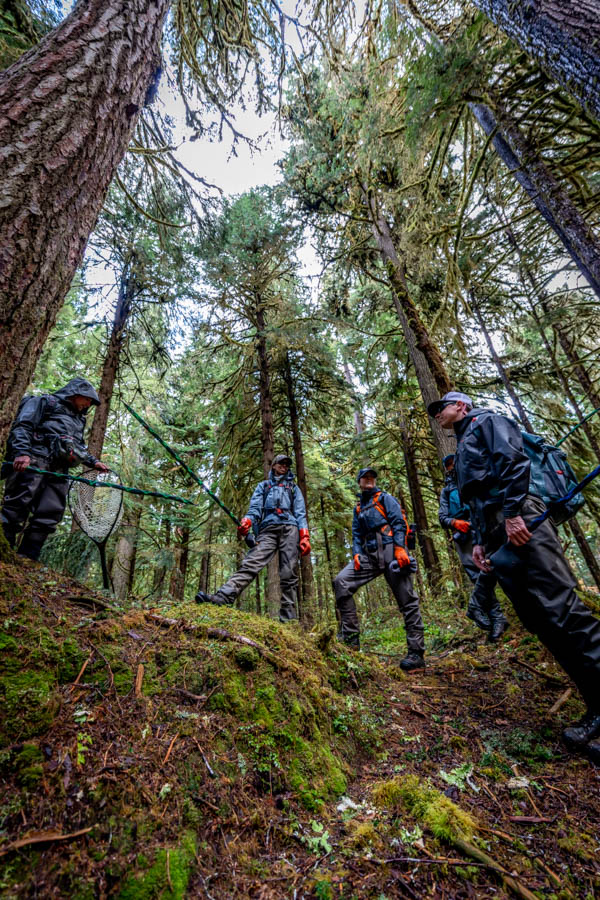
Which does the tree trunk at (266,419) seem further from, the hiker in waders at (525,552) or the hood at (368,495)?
the hiker in waders at (525,552)

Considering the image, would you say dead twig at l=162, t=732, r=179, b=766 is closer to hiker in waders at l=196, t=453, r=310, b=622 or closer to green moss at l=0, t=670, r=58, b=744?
green moss at l=0, t=670, r=58, b=744

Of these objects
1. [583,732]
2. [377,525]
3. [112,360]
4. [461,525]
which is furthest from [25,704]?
[112,360]

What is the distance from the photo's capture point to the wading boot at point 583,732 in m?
2.47

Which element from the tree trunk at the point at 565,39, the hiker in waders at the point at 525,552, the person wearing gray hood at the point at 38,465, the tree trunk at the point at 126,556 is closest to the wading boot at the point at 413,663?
the hiker in waders at the point at 525,552

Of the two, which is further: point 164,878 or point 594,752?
point 594,752

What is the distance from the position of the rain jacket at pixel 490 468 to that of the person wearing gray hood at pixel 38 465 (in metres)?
3.84

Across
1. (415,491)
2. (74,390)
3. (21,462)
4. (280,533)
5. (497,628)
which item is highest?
(415,491)

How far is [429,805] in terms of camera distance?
1.78 metres

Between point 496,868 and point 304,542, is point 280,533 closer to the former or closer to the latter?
point 304,542

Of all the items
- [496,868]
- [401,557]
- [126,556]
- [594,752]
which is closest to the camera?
[496,868]

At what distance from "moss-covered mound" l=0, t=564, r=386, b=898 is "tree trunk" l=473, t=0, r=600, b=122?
226 inches

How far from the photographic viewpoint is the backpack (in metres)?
2.96

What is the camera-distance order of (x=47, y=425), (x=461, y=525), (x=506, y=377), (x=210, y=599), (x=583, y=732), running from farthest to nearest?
(x=506, y=377), (x=461, y=525), (x=210, y=599), (x=47, y=425), (x=583, y=732)

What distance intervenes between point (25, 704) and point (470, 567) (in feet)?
19.7
